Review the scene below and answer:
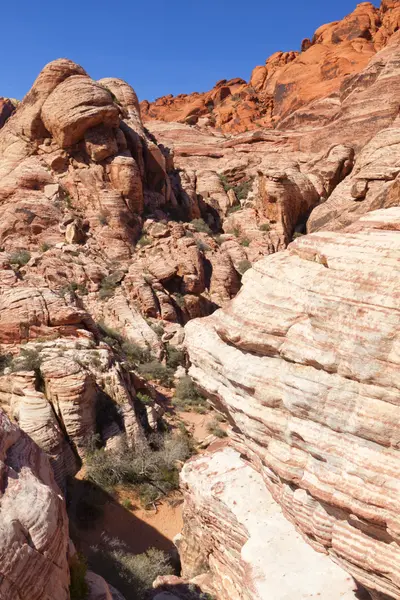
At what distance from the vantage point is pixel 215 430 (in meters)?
14.8

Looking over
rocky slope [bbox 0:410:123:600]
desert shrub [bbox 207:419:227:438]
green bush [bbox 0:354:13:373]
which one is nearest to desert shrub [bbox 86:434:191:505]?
desert shrub [bbox 207:419:227:438]

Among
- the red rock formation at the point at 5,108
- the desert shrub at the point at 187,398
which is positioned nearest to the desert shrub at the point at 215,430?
the desert shrub at the point at 187,398

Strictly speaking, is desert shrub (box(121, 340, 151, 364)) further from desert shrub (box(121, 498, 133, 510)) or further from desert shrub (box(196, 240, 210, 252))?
desert shrub (box(196, 240, 210, 252))

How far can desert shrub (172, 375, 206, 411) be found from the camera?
1672cm

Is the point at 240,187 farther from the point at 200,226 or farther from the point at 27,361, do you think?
the point at 27,361

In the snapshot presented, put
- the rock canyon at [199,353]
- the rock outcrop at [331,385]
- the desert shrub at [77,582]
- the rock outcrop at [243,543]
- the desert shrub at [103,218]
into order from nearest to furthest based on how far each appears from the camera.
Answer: the rock outcrop at [331,385] → the rock canyon at [199,353] → the rock outcrop at [243,543] → the desert shrub at [77,582] → the desert shrub at [103,218]

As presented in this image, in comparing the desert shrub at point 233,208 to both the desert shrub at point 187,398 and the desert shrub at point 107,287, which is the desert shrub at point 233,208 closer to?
the desert shrub at point 107,287

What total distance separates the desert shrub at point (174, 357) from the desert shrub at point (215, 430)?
14.5 feet

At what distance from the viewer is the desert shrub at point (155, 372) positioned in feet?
58.7

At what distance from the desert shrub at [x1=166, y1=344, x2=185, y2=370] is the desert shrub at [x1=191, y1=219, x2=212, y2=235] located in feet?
35.9

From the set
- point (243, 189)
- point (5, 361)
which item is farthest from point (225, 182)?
point (5, 361)

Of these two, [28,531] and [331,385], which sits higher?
[331,385]

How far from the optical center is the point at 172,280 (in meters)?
23.6

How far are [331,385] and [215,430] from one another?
10513mm
